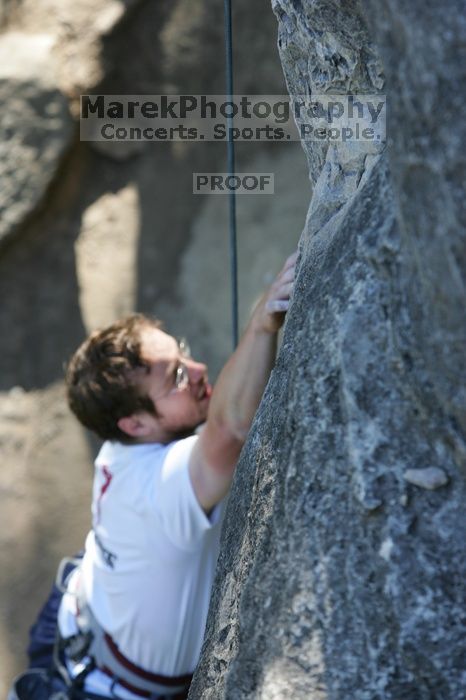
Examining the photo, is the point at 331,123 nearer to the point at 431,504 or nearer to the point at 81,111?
the point at 431,504

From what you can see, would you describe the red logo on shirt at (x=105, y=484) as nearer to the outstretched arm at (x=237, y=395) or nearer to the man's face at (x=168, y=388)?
the man's face at (x=168, y=388)

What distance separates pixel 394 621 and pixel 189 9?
1.92 meters

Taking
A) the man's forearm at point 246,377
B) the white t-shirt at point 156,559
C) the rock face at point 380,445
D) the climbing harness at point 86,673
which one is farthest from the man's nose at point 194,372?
the rock face at point 380,445

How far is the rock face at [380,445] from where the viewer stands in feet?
2.51

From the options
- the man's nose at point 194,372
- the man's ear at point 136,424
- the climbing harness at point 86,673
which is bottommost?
the climbing harness at point 86,673

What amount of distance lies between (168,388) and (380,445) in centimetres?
75

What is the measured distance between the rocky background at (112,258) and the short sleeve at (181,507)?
1069 millimetres

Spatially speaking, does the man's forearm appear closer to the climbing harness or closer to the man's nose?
the man's nose

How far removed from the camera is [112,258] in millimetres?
2566

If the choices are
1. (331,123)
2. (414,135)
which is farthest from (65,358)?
(414,135)

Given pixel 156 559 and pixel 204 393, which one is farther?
pixel 204 393

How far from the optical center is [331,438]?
89cm

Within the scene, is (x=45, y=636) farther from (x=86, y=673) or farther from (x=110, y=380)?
(x=110, y=380)

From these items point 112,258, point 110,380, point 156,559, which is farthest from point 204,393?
point 112,258
